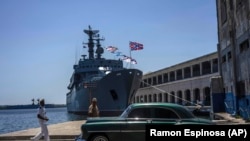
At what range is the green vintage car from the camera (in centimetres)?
1009

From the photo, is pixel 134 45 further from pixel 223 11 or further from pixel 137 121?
pixel 137 121

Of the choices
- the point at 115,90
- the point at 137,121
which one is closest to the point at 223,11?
the point at 115,90

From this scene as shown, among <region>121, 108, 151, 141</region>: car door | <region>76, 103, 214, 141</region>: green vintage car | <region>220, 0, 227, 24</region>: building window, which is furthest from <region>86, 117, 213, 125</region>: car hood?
<region>220, 0, 227, 24</region>: building window

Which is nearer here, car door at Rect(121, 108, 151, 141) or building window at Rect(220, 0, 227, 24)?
car door at Rect(121, 108, 151, 141)

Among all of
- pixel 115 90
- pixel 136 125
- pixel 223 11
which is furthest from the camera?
pixel 115 90

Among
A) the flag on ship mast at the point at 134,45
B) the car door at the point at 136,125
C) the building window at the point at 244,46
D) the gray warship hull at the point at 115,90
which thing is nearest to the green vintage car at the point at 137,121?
the car door at the point at 136,125

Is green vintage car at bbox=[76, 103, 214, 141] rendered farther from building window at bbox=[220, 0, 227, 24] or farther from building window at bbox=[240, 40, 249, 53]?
building window at bbox=[220, 0, 227, 24]

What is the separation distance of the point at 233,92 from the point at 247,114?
15.1ft

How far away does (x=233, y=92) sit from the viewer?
95.2 ft

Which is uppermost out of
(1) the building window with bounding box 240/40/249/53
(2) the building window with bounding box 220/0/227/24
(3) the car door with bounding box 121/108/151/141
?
(2) the building window with bounding box 220/0/227/24

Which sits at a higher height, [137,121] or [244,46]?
[244,46]

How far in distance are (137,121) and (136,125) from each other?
0.39 ft

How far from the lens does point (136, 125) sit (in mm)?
10234

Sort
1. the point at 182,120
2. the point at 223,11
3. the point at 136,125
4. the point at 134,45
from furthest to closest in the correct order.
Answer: the point at 134,45, the point at 223,11, the point at 136,125, the point at 182,120
